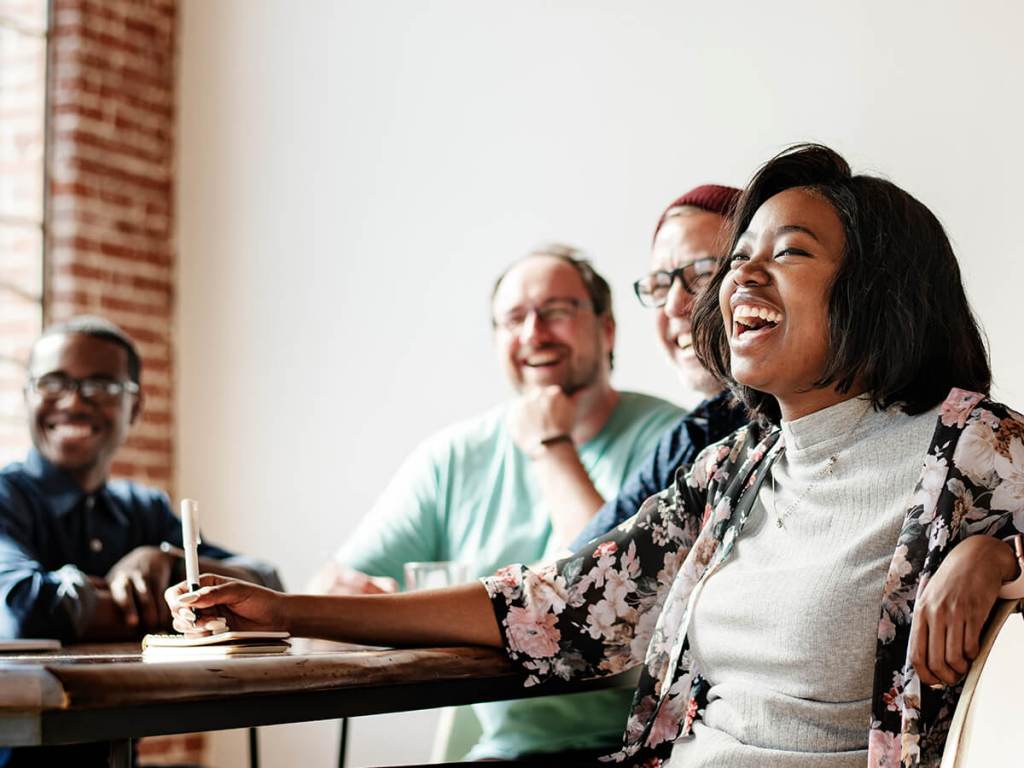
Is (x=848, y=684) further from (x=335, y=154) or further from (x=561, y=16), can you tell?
(x=335, y=154)

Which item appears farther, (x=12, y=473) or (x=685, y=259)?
(x=12, y=473)

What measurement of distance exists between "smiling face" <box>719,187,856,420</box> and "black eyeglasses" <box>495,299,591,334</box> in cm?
115

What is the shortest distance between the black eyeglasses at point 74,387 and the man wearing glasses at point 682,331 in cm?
131

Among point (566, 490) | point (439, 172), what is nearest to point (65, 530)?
point (566, 490)

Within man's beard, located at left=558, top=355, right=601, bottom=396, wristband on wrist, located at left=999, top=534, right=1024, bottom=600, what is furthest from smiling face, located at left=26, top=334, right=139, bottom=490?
wristband on wrist, located at left=999, top=534, right=1024, bottom=600

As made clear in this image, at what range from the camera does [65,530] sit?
10.3 ft

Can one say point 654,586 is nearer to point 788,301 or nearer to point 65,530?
point 788,301

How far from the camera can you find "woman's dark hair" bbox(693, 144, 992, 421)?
5.61 ft

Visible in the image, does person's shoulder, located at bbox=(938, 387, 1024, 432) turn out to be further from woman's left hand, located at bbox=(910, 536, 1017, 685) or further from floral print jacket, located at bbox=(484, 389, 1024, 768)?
woman's left hand, located at bbox=(910, 536, 1017, 685)

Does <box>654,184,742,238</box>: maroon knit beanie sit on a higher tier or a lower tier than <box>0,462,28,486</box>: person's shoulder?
higher

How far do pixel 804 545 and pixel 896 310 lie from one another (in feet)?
1.03

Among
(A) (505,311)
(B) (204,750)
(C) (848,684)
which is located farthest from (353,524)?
(C) (848,684)

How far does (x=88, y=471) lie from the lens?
125 inches

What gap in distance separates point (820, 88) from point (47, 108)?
2.47m
